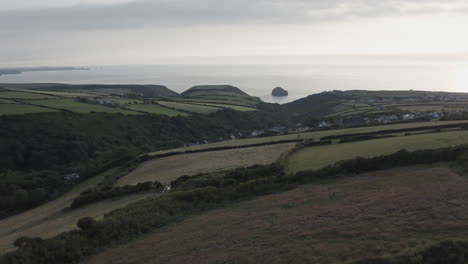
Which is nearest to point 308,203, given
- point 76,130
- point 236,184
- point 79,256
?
point 236,184

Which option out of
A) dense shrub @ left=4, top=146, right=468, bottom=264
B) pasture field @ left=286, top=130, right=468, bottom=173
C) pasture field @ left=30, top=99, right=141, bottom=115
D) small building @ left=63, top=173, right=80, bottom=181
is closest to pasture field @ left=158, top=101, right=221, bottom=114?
pasture field @ left=30, top=99, right=141, bottom=115

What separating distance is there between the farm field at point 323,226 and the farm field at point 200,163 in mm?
10117

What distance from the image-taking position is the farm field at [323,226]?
12.4 m

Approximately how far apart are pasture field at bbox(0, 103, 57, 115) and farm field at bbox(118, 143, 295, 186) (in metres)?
39.2

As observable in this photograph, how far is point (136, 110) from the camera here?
8169cm

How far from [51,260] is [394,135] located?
29967mm

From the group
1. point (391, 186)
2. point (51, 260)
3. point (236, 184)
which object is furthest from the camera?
point (236, 184)

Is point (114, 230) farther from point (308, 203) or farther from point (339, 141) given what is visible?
Answer: point (339, 141)

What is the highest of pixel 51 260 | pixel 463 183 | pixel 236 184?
pixel 463 183

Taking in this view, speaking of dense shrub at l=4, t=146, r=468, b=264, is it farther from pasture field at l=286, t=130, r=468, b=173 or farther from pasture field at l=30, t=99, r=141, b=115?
pasture field at l=30, t=99, r=141, b=115

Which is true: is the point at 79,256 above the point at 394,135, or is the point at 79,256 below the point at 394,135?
below

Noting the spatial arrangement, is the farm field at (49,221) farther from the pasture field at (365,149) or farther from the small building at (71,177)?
the small building at (71,177)

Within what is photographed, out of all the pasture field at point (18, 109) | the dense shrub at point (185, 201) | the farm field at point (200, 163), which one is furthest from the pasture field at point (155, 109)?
the dense shrub at point (185, 201)

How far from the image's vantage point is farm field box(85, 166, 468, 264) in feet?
40.7
